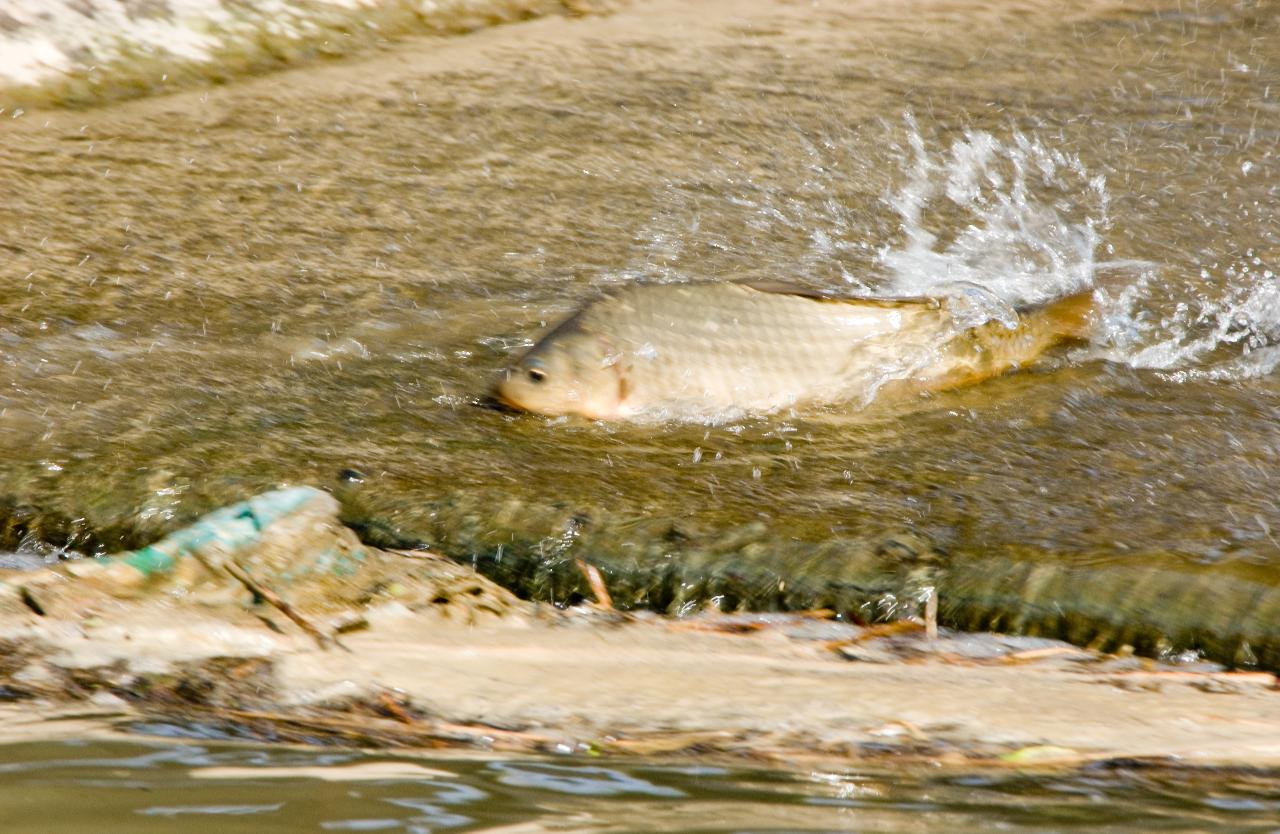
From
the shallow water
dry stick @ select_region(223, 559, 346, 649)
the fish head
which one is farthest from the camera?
the fish head

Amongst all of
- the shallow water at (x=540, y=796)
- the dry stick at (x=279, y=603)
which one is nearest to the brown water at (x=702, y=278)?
the dry stick at (x=279, y=603)

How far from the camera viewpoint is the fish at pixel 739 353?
3.22m

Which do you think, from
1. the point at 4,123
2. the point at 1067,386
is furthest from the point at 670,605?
the point at 4,123

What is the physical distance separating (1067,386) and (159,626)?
2.21 meters

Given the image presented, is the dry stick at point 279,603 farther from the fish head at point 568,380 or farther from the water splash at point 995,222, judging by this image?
the water splash at point 995,222

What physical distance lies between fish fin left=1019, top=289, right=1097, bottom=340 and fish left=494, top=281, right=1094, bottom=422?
0.45ft

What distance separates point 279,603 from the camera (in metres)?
2.25

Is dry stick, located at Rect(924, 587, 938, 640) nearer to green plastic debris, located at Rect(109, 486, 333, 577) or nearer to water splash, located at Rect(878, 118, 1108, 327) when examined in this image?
green plastic debris, located at Rect(109, 486, 333, 577)

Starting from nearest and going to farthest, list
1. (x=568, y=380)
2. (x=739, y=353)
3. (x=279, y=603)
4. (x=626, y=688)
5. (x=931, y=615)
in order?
(x=626, y=688)
(x=279, y=603)
(x=931, y=615)
(x=568, y=380)
(x=739, y=353)

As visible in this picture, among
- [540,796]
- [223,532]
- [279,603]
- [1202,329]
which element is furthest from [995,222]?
[540,796]

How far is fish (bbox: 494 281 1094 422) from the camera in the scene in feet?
10.6

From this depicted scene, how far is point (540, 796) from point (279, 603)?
88 cm

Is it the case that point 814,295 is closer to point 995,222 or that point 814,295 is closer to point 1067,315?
point 1067,315

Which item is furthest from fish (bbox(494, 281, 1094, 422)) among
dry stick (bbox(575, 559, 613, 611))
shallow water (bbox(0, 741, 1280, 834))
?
shallow water (bbox(0, 741, 1280, 834))
